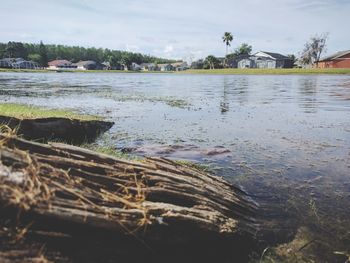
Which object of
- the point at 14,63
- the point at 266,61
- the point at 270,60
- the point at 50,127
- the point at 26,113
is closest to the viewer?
the point at 50,127

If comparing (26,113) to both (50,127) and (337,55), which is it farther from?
(337,55)

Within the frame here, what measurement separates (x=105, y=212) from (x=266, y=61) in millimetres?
150693

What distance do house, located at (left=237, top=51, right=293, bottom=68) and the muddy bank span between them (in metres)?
139

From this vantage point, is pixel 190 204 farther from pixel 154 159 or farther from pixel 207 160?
pixel 207 160

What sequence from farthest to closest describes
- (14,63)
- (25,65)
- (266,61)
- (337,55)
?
1. (25,65)
2. (14,63)
3. (266,61)
4. (337,55)

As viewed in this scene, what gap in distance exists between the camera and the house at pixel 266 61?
477ft

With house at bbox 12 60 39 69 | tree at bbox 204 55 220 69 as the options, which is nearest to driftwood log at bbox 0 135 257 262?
tree at bbox 204 55 220 69

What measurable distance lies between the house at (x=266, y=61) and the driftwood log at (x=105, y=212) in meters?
147

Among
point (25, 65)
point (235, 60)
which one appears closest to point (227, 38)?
point (235, 60)

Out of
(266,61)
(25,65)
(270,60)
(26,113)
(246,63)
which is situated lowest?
(26,113)

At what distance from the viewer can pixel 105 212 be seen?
486cm

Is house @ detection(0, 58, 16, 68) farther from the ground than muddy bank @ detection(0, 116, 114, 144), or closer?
farther from the ground

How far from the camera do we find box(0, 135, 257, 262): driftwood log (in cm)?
450

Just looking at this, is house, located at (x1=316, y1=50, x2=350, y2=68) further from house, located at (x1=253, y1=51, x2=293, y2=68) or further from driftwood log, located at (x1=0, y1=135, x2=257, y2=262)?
driftwood log, located at (x1=0, y1=135, x2=257, y2=262)
